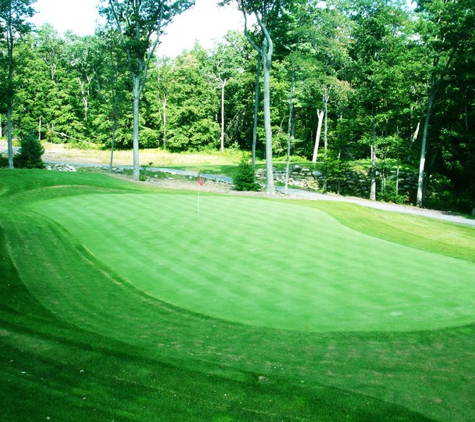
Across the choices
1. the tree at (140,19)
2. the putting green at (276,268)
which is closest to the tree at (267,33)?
the tree at (140,19)

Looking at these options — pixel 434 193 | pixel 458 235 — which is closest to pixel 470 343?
pixel 458 235

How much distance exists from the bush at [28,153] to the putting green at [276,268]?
19.7 m

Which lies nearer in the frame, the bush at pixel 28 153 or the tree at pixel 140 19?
the tree at pixel 140 19

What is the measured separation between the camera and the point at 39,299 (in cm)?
794

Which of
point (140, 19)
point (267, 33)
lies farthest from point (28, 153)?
point (267, 33)

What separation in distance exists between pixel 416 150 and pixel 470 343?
1039 inches

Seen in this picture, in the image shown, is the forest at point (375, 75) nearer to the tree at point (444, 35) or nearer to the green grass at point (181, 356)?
the tree at point (444, 35)

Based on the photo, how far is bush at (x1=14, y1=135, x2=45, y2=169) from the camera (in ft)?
108

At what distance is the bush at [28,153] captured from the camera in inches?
1302

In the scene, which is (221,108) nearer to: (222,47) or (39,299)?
(222,47)

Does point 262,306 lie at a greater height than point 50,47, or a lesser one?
lesser

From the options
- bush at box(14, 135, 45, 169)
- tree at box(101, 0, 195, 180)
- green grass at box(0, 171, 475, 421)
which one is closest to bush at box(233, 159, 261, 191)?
tree at box(101, 0, 195, 180)

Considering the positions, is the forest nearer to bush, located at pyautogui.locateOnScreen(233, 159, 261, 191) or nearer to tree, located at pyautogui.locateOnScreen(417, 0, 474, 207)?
tree, located at pyautogui.locateOnScreen(417, 0, 474, 207)

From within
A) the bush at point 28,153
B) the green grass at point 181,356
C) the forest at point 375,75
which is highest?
the forest at point 375,75
